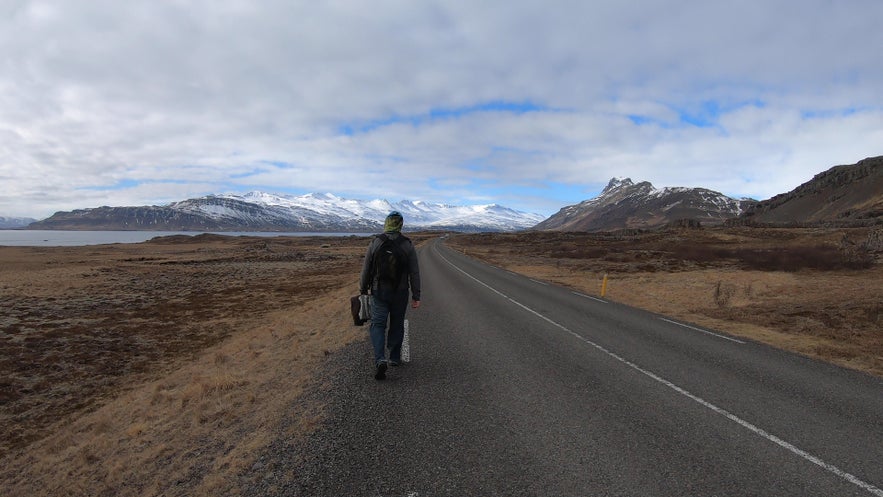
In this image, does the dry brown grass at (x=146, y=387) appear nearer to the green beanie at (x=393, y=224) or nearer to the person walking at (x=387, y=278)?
the person walking at (x=387, y=278)

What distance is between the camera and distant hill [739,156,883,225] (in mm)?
117938

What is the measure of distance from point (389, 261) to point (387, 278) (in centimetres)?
31

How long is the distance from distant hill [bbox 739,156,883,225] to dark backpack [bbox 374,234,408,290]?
418 ft

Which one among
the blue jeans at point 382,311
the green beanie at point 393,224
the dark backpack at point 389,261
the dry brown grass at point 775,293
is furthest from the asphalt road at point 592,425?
the dry brown grass at point 775,293

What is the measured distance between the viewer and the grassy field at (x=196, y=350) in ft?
18.8

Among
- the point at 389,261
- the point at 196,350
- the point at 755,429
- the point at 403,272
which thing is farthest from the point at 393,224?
the point at 196,350

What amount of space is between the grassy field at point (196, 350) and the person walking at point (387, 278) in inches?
64.8

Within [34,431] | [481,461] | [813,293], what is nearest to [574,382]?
[481,461]

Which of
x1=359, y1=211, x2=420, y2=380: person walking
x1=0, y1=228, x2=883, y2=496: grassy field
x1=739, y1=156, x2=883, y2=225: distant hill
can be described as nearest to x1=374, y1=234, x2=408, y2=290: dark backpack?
x1=359, y1=211, x2=420, y2=380: person walking

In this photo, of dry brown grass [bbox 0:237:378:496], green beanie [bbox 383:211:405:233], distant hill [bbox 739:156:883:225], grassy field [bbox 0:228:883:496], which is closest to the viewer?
dry brown grass [bbox 0:237:378:496]

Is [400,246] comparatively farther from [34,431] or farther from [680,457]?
[34,431]

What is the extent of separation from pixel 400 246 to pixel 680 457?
4.73 meters

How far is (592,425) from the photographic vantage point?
547cm

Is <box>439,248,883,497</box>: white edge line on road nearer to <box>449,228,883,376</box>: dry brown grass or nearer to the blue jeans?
the blue jeans
